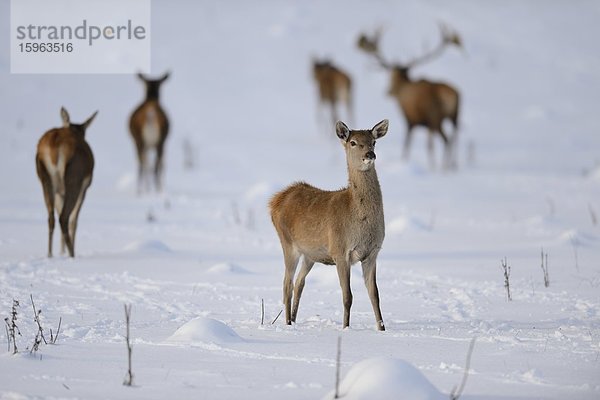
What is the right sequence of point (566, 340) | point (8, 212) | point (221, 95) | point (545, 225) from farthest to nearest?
point (221, 95)
point (8, 212)
point (545, 225)
point (566, 340)

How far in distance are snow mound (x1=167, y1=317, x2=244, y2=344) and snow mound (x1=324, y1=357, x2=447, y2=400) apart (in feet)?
5.43

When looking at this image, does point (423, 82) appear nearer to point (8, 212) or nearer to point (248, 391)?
point (8, 212)

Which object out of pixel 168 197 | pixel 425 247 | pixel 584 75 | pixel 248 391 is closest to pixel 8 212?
pixel 168 197

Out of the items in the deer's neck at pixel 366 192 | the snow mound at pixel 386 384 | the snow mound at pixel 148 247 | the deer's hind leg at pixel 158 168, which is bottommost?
the snow mound at pixel 386 384

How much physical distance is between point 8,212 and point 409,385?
11794mm

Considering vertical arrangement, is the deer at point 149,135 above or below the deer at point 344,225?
above

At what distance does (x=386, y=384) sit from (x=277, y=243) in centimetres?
814

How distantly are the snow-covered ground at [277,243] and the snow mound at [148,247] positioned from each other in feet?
0.09

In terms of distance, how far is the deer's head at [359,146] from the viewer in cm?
739

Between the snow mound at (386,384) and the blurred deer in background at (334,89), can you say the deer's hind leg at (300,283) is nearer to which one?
the snow mound at (386,384)

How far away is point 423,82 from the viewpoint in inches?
883

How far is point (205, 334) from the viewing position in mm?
6285

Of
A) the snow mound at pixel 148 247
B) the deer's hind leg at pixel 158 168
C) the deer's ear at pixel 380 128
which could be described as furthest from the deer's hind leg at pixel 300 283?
the deer's hind leg at pixel 158 168

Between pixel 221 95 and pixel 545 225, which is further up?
pixel 221 95
